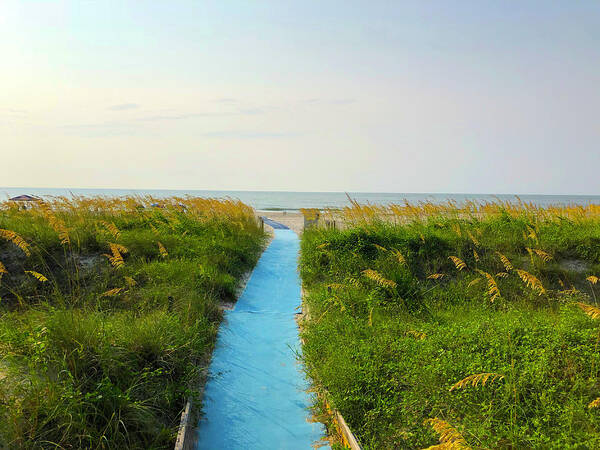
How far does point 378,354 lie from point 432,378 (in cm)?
69

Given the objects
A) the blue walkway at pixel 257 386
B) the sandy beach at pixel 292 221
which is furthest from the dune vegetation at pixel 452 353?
the sandy beach at pixel 292 221

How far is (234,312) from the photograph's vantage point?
22.6ft

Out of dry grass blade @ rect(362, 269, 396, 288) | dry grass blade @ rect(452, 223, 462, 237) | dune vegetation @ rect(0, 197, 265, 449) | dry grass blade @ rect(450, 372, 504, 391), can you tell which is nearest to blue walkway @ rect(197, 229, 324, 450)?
dune vegetation @ rect(0, 197, 265, 449)

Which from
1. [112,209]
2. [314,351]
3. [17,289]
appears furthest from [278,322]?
[112,209]

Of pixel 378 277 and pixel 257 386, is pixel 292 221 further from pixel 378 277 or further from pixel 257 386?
pixel 257 386

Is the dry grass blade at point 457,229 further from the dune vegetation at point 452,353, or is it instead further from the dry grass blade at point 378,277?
the dry grass blade at point 378,277

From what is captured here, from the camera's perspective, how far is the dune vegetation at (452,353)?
9.99ft

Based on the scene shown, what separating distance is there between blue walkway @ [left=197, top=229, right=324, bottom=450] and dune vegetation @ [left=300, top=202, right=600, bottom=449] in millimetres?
326

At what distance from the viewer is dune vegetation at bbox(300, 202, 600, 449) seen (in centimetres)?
304

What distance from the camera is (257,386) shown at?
460 centimetres

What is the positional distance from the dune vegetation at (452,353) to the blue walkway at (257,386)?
0.33 metres

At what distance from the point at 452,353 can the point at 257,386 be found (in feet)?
7.02

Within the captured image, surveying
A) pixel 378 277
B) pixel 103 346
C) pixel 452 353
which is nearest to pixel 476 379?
pixel 452 353

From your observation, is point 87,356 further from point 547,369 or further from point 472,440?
point 547,369
